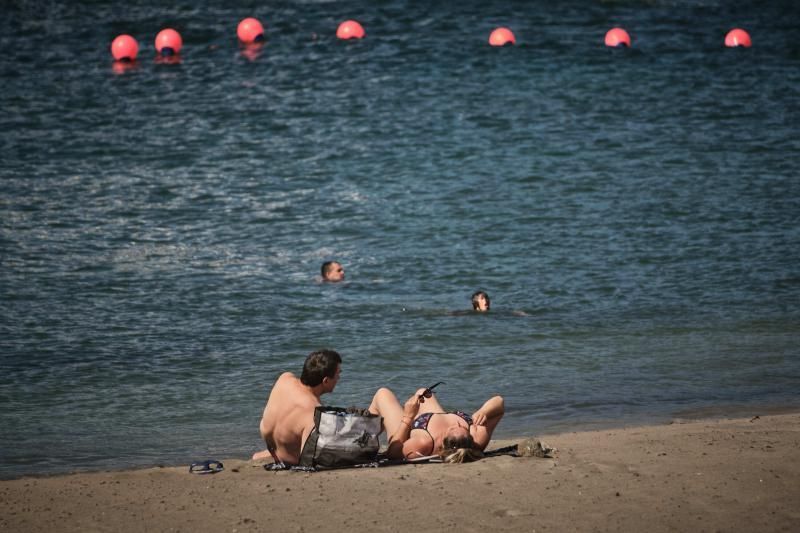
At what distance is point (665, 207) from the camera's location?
17.1m

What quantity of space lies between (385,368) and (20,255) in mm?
6796

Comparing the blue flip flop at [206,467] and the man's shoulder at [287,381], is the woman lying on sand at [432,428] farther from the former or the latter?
the blue flip flop at [206,467]

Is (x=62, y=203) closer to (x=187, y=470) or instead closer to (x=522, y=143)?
(x=522, y=143)

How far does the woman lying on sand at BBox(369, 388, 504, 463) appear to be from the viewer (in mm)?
7633

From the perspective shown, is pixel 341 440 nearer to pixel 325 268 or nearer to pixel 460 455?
pixel 460 455

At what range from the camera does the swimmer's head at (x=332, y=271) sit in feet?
47.4

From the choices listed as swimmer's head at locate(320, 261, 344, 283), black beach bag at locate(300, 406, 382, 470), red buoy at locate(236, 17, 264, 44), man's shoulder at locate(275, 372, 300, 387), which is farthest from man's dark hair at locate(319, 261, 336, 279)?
red buoy at locate(236, 17, 264, 44)

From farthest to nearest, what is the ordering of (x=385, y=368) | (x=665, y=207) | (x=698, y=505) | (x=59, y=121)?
(x=59, y=121) → (x=665, y=207) → (x=385, y=368) → (x=698, y=505)

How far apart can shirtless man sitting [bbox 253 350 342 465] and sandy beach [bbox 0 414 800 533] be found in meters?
0.23

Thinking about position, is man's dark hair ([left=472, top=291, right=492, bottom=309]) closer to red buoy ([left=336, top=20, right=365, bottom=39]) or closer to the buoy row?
the buoy row

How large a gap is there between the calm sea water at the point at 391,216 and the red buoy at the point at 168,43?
50cm

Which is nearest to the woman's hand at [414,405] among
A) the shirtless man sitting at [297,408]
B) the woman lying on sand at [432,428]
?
the woman lying on sand at [432,428]

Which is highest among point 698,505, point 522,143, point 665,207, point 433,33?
point 433,33

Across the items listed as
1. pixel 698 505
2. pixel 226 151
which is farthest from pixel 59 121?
pixel 698 505
